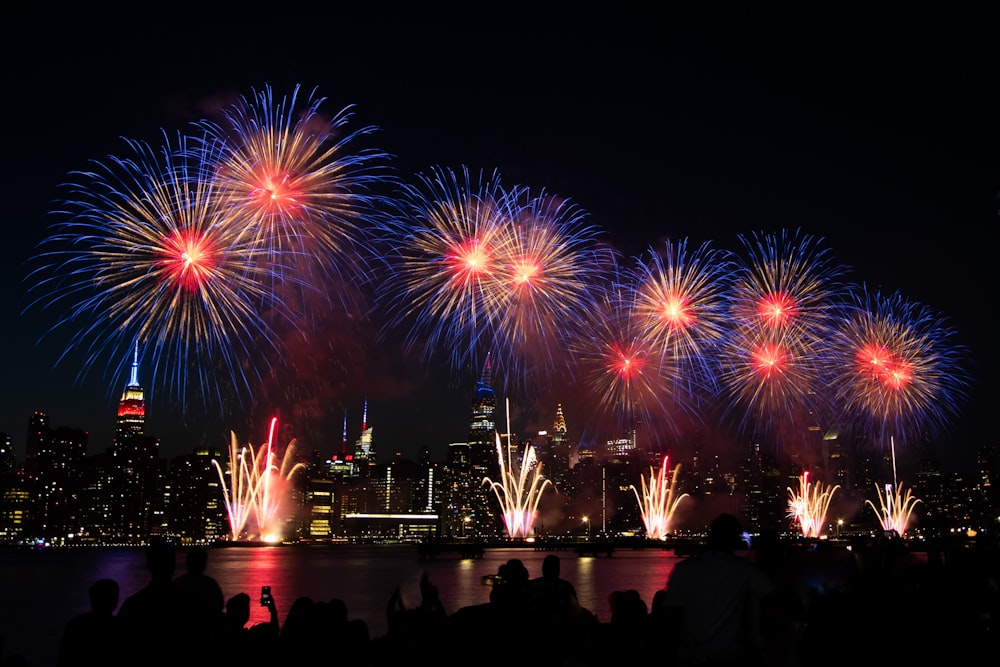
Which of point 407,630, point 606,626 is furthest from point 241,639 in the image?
point 606,626

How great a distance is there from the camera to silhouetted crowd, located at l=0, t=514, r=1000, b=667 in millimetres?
6160

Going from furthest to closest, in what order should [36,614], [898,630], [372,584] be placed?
[372,584]
[36,614]
[898,630]

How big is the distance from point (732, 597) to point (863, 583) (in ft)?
16.7

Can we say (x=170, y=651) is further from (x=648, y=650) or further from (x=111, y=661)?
(x=648, y=650)

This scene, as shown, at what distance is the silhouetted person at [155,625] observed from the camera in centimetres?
666

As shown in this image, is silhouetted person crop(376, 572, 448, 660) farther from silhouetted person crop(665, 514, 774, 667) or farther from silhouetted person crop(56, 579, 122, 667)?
silhouetted person crop(665, 514, 774, 667)

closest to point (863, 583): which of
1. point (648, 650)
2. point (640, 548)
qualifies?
point (648, 650)

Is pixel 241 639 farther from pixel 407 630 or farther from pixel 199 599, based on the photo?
pixel 199 599

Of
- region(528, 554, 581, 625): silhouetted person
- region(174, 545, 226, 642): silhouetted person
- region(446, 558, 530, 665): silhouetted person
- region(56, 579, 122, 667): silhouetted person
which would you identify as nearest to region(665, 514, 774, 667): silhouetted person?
region(528, 554, 581, 625): silhouetted person

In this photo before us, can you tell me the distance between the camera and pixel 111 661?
258 inches

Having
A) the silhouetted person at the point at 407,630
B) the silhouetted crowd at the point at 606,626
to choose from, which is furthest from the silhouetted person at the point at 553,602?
the silhouetted person at the point at 407,630

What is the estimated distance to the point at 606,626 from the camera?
35.8ft

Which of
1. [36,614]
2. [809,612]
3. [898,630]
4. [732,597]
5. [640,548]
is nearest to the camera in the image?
[732,597]

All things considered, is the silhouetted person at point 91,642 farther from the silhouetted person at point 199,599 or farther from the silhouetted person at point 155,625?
the silhouetted person at point 199,599
